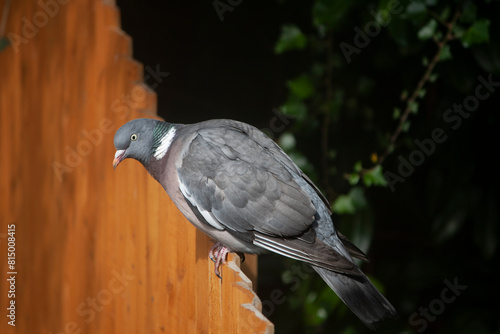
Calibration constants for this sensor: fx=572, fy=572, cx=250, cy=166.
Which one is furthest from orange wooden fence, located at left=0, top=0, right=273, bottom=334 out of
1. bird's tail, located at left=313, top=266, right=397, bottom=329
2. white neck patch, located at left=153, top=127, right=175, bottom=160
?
bird's tail, located at left=313, top=266, right=397, bottom=329

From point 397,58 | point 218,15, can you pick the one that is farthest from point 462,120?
point 218,15

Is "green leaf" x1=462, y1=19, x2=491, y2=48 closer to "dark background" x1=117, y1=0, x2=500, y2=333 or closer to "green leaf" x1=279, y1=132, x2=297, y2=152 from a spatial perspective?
"dark background" x1=117, y1=0, x2=500, y2=333

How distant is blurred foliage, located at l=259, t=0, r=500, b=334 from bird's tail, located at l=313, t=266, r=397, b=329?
1.59ft

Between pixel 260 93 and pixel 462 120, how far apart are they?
1.21 m

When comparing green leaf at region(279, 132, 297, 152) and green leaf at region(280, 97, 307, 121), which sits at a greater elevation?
green leaf at region(280, 97, 307, 121)

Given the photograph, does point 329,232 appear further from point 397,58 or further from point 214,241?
point 397,58

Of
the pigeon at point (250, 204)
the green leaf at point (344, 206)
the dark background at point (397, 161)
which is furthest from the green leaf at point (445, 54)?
the pigeon at point (250, 204)

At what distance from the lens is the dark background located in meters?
2.13

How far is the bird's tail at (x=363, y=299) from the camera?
1.48 m

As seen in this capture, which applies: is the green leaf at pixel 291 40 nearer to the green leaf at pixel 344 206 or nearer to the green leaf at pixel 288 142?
the green leaf at pixel 288 142

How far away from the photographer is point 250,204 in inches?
61.8

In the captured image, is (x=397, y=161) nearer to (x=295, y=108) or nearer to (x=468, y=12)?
(x=295, y=108)

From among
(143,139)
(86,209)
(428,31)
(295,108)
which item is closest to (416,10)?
(428,31)

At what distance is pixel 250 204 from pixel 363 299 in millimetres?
390
